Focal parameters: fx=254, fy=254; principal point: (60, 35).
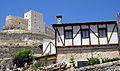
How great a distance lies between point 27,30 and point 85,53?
41.9 metres

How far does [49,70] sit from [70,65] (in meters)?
2.01

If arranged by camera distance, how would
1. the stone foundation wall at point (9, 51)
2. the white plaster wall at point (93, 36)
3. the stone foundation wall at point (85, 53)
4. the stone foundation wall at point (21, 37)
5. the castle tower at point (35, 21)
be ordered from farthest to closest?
the castle tower at point (35, 21) < the stone foundation wall at point (21, 37) < the stone foundation wall at point (9, 51) < the white plaster wall at point (93, 36) < the stone foundation wall at point (85, 53)

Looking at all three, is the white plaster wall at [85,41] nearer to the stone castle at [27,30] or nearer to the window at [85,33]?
the window at [85,33]

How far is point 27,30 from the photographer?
68688 mm

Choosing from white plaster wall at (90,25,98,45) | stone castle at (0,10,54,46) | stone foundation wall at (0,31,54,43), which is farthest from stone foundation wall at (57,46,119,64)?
stone foundation wall at (0,31,54,43)

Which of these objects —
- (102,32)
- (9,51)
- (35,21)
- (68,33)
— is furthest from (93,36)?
(35,21)

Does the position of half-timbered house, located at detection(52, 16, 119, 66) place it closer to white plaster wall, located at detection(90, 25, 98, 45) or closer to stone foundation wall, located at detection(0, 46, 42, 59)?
white plaster wall, located at detection(90, 25, 98, 45)

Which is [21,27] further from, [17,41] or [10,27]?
[17,41]

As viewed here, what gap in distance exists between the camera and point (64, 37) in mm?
29234

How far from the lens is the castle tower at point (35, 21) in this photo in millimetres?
69912

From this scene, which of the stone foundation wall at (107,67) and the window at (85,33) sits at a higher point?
the window at (85,33)

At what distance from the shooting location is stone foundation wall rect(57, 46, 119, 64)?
2825 cm

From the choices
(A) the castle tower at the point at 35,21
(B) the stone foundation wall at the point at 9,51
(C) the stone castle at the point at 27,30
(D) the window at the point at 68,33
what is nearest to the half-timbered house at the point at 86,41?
(D) the window at the point at 68,33

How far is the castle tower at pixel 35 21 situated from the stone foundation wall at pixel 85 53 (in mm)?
41315
